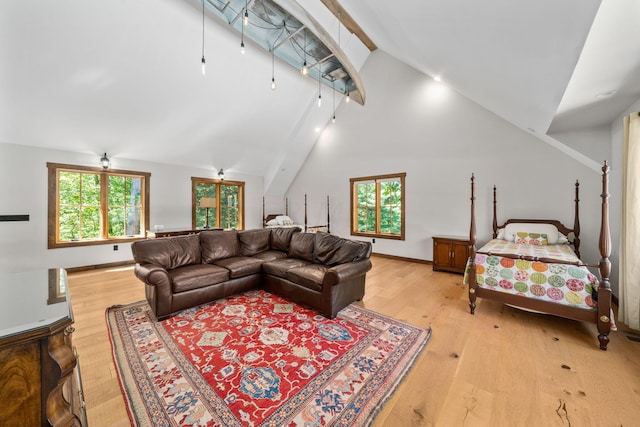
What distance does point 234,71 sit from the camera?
436cm

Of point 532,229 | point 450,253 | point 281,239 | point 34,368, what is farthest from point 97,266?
point 532,229

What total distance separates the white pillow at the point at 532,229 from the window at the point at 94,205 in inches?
283

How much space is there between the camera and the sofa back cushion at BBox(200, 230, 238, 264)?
363 centimetres

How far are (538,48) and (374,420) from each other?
2919 mm

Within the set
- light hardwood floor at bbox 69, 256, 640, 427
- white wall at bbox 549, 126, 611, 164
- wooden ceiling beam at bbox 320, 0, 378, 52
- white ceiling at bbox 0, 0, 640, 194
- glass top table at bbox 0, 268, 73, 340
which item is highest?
wooden ceiling beam at bbox 320, 0, 378, 52

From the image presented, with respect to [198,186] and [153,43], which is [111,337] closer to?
[153,43]

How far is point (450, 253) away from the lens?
455 centimetres

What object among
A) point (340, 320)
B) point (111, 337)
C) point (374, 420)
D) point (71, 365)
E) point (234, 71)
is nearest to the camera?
point (71, 365)

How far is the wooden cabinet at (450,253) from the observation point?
4414mm

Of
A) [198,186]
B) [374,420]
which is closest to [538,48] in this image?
[374,420]

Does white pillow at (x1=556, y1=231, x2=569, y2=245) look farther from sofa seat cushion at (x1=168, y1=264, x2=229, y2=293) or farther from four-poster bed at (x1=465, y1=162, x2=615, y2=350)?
sofa seat cushion at (x1=168, y1=264, x2=229, y2=293)

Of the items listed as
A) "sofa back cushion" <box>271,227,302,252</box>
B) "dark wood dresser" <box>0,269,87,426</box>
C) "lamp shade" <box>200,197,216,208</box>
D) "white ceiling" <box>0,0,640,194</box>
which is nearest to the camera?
"dark wood dresser" <box>0,269,87,426</box>

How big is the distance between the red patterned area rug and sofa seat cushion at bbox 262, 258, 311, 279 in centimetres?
47

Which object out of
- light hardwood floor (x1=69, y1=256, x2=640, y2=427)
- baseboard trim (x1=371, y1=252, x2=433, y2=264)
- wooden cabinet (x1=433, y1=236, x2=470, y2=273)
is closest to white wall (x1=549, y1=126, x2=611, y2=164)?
wooden cabinet (x1=433, y1=236, x2=470, y2=273)
